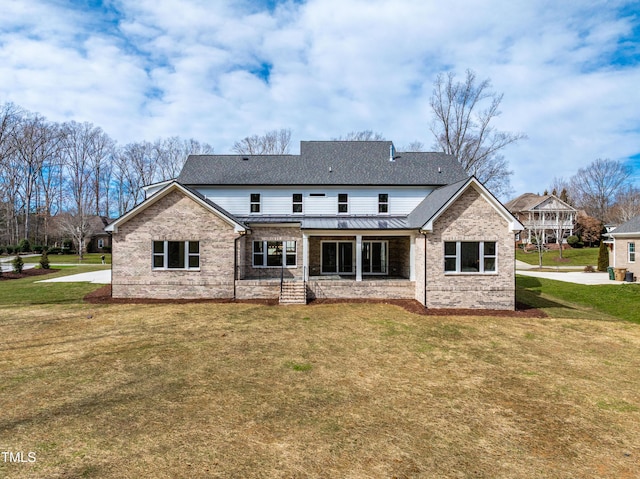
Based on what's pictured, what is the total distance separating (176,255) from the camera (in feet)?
52.8

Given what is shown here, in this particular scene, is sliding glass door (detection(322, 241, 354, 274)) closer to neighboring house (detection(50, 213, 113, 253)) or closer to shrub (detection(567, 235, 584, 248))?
neighboring house (detection(50, 213, 113, 253))

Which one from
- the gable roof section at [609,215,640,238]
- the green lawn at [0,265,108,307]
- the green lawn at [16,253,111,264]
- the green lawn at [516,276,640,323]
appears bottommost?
the green lawn at [516,276,640,323]

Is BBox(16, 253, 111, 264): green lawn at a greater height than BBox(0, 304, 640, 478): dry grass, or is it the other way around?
BBox(16, 253, 111, 264): green lawn

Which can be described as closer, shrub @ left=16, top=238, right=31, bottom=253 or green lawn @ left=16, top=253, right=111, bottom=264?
green lawn @ left=16, top=253, right=111, bottom=264

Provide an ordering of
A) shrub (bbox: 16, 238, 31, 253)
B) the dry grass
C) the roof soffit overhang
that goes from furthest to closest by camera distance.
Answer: shrub (bbox: 16, 238, 31, 253) → the roof soffit overhang → the dry grass

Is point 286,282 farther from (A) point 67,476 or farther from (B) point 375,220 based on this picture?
(A) point 67,476

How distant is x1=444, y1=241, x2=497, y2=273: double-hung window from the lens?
1470 cm

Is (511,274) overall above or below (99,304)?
above

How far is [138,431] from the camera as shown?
16.5 ft

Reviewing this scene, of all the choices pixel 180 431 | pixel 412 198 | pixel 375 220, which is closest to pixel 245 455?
pixel 180 431

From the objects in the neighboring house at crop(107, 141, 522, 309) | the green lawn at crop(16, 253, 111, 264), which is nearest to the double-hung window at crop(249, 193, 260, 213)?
the neighboring house at crop(107, 141, 522, 309)

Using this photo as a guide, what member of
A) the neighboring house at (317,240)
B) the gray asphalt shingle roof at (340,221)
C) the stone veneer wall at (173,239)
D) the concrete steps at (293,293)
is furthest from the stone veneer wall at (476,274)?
the stone veneer wall at (173,239)

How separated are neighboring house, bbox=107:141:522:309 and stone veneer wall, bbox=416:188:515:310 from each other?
0.15 feet

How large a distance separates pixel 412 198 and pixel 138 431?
749 inches
